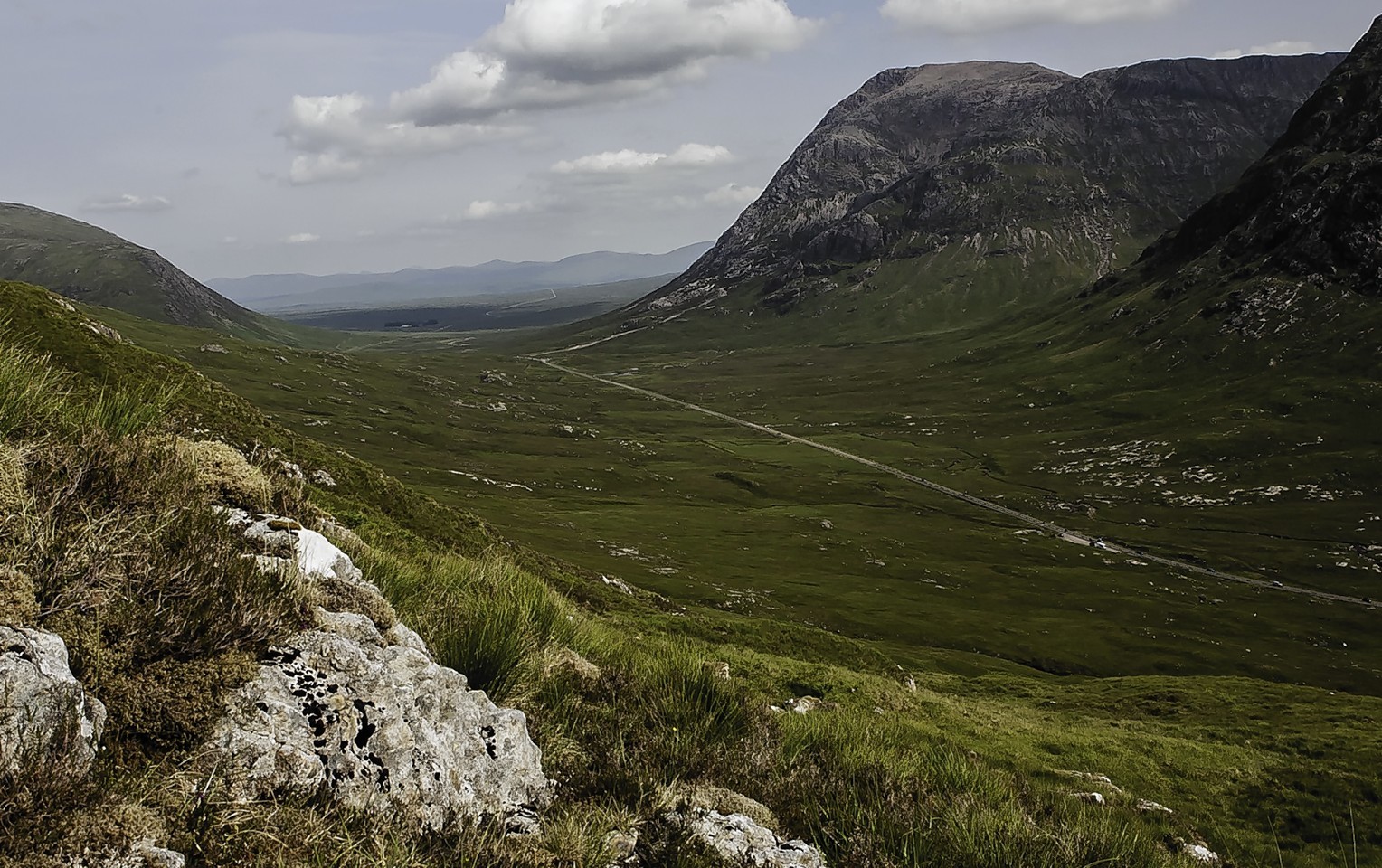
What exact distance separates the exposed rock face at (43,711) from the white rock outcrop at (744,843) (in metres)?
4.20

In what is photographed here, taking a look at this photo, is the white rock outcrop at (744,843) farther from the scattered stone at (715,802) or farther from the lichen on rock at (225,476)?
the lichen on rock at (225,476)

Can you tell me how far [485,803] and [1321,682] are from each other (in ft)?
323

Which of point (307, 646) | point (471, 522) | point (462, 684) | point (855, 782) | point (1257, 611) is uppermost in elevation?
point (307, 646)

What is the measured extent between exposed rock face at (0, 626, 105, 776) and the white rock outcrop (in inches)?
165

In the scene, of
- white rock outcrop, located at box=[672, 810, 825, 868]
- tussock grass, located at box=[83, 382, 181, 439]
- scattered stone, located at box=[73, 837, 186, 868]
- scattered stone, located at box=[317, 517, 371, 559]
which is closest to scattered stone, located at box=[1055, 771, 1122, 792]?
white rock outcrop, located at box=[672, 810, 825, 868]

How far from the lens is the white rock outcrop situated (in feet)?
18.8

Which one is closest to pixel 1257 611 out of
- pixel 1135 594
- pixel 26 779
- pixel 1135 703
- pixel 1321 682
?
pixel 1135 594

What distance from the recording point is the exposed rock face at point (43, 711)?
4.00m

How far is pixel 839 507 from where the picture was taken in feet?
443

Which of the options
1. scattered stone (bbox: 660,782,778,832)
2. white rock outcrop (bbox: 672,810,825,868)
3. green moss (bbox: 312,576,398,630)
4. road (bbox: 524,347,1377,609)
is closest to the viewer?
white rock outcrop (bbox: 672,810,825,868)

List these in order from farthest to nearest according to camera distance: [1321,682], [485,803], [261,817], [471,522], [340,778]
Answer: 1. [1321,682]
2. [471,522]
3. [485,803]
4. [340,778]
5. [261,817]

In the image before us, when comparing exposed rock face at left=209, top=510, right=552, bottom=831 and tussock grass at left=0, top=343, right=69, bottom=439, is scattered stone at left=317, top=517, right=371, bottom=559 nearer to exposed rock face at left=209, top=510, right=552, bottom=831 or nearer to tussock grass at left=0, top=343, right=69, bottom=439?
exposed rock face at left=209, top=510, right=552, bottom=831

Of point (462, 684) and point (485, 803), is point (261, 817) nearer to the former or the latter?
point (485, 803)

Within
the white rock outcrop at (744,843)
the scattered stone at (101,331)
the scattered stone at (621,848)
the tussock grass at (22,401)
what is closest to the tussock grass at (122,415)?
the tussock grass at (22,401)
